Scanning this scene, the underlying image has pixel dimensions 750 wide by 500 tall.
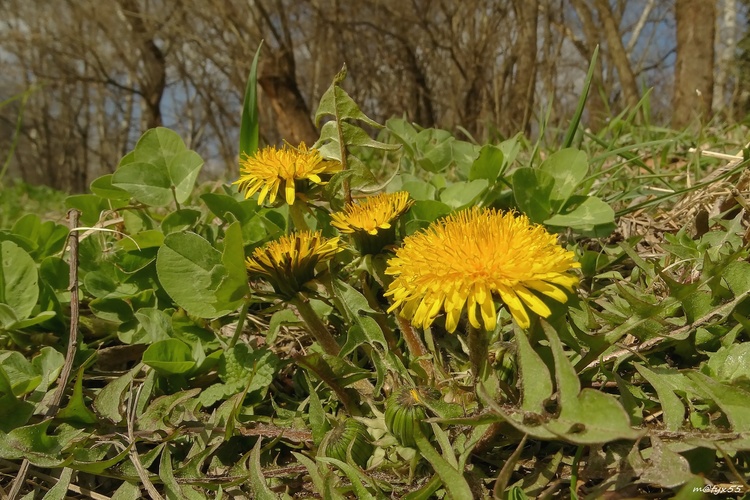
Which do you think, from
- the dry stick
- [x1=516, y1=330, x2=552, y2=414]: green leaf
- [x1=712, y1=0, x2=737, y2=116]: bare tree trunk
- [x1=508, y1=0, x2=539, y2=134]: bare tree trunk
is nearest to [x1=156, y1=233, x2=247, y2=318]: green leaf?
the dry stick

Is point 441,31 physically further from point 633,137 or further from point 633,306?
point 633,306

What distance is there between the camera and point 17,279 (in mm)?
1362

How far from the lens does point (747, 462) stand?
0.77 m

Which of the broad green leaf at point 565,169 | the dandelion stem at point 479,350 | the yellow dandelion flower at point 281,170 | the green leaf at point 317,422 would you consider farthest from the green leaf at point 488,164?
the green leaf at point 317,422

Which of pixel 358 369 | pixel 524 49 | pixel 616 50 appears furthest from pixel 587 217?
pixel 616 50

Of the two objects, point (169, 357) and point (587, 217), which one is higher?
point (587, 217)

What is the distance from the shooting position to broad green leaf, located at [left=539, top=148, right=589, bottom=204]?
1401 millimetres

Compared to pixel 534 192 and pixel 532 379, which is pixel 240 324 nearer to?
pixel 532 379

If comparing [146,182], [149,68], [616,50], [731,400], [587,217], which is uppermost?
[149,68]

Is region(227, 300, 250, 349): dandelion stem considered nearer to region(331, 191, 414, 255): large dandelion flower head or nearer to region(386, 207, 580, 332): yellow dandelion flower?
region(331, 191, 414, 255): large dandelion flower head

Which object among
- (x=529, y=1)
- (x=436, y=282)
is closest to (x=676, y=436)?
(x=436, y=282)

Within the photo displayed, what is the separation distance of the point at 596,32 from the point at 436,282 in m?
9.36

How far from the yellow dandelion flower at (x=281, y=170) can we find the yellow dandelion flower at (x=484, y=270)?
40 centimetres

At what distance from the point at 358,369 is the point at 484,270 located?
15.1 inches
